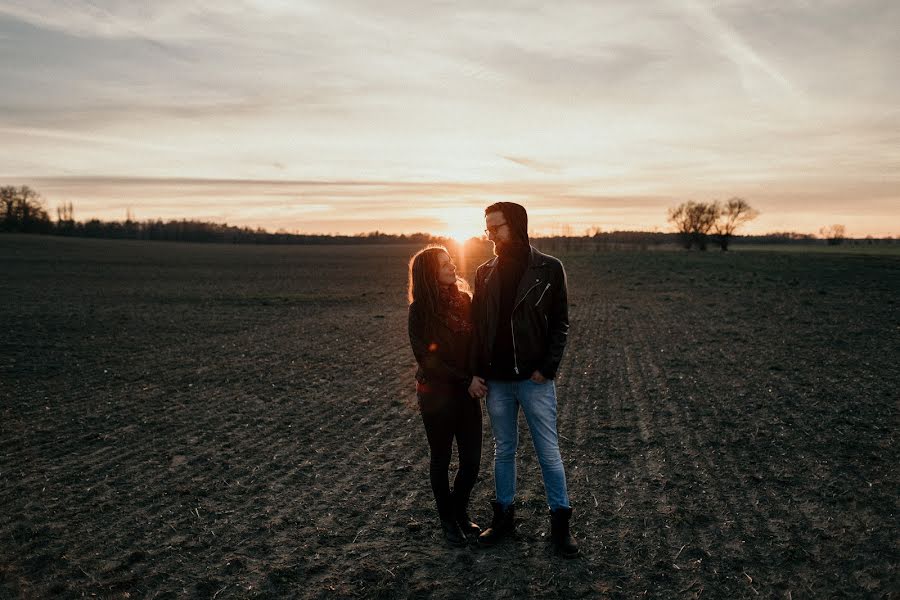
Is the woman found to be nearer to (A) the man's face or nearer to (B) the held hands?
(B) the held hands

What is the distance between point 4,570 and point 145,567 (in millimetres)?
892

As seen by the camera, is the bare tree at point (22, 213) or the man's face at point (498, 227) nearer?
the man's face at point (498, 227)

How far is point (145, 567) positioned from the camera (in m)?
3.95

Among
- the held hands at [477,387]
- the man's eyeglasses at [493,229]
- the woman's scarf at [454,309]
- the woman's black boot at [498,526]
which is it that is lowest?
the woman's black boot at [498,526]

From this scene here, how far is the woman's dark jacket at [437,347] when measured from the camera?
382 cm

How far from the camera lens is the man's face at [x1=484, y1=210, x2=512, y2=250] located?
3748 mm

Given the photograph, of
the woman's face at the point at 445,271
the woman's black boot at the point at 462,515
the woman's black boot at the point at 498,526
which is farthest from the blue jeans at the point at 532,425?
the woman's face at the point at 445,271

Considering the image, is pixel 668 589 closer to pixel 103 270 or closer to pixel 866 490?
pixel 866 490

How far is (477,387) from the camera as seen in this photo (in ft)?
12.5

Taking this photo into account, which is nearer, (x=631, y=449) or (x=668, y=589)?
(x=668, y=589)

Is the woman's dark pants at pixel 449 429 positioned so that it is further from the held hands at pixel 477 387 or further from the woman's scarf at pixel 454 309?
the woman's scarf at pixel 454 309

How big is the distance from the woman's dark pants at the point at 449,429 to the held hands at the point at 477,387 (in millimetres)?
128

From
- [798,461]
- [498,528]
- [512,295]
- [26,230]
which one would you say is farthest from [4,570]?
[26,230]

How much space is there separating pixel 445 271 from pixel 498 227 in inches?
16.8
